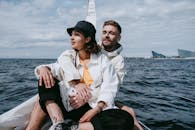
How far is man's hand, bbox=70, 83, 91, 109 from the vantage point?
399cm

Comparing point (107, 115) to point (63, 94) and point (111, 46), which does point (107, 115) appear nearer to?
point (63, 94)

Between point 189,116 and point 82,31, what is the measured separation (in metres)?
5.11

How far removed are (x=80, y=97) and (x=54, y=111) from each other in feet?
1.57

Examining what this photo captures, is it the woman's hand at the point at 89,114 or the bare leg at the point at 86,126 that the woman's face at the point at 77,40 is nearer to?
the woman's hand at the point at 89,114

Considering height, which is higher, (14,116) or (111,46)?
(111,46)

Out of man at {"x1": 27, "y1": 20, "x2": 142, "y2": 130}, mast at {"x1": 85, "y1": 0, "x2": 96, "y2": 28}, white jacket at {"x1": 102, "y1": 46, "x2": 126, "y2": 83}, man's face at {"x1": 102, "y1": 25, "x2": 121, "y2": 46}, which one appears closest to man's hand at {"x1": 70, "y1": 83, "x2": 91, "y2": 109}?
man at {"x1": 27, "y1": 20, "x2": 142, "y2": 130}

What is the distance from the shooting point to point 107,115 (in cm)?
364

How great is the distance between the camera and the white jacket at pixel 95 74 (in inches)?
159

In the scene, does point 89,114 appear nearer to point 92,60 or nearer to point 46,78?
point 46,78

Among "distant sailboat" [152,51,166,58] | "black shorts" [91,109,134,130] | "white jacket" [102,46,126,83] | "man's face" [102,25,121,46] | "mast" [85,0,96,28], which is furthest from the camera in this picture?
"distant sailboat" [152,51,166,58]

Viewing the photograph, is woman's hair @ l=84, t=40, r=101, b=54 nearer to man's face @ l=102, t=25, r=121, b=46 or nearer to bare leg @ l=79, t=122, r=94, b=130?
man's face @ l=102, t=25, r=121, b=46

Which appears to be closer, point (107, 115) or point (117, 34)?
point (107, 115)

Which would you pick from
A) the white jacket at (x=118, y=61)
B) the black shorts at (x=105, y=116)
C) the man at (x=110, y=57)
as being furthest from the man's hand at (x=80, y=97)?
the white jacket at (x=118, y=61)

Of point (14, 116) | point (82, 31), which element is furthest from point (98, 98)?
point (14, 116)
